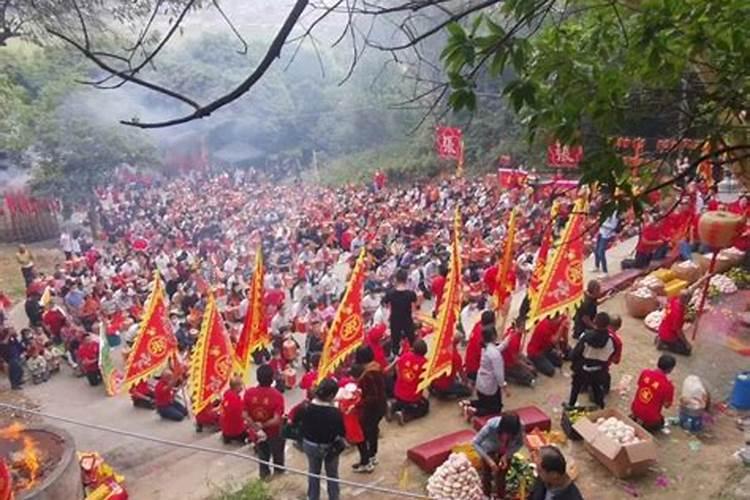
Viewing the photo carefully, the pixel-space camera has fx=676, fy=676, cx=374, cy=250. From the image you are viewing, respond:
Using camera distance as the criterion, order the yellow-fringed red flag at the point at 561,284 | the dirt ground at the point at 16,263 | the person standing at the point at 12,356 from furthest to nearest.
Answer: the dirt ground at the point at 16,263
the person standing at the point at 12,356
the yellow-fringed red flag at the point at 561,284

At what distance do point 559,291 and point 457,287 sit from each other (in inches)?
59.7

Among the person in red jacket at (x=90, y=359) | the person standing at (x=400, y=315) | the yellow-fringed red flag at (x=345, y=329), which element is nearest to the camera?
the yellow-fringed red flag at (x=345, y=329)

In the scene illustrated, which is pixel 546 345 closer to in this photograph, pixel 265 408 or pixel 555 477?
pixel 265 408

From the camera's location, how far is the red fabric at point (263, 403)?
703 cm

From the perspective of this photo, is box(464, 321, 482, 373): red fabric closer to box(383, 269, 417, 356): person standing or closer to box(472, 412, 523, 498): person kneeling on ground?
box(383, 269, 417, 356): person standing

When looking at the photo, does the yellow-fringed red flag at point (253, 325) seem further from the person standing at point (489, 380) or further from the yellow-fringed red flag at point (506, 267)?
the yellow-fringed red flag at point (506, 267)

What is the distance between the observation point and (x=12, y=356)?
41.7 feet

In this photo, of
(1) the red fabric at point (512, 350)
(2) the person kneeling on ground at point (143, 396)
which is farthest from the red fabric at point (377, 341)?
(2) the person kneeling on ground at point (143, 396)

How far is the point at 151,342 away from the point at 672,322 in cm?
733

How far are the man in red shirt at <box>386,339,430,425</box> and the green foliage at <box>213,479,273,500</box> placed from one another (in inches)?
78.3

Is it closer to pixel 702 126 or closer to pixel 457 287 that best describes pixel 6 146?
pixel 457 287

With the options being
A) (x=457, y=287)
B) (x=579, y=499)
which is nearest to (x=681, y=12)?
(x=579, y=499)

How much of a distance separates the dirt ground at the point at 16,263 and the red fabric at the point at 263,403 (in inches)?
Result: 618

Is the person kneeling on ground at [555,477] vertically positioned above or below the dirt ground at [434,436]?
above
